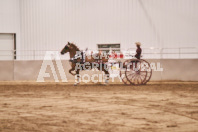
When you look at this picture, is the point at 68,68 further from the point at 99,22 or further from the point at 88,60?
the point at 88,60

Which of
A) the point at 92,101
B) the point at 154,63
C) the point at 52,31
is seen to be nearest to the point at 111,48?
the point at 154,63

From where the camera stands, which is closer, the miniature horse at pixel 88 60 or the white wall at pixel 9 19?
the miniature horse at pixel 88 60

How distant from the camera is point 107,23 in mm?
18047

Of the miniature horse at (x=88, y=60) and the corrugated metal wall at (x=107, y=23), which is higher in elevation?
Result: the corrugated metal wall at (x=107, y=23)

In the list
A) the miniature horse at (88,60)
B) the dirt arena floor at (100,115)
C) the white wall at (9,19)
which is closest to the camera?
the dirt arena floor at (100,115)

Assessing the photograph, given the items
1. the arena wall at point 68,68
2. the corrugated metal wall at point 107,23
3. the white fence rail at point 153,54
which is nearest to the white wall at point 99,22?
the corrugated metal wall at point 107,23

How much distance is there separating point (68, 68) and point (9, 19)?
4882 mm

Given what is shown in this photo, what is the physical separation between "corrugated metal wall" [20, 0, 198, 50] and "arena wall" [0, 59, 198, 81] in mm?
993

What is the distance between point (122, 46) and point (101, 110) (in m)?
10.6

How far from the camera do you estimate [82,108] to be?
780 centimetres

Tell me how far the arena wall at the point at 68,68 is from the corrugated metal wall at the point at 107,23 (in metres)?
0.99

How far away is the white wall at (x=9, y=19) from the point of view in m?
19.4

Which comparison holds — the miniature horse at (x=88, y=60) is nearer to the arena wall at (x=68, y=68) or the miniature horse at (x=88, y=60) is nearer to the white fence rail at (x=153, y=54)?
the arena wall at (x=68, y=68)

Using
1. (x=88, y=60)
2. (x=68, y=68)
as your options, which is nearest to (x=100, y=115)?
(x=88, y=60)
